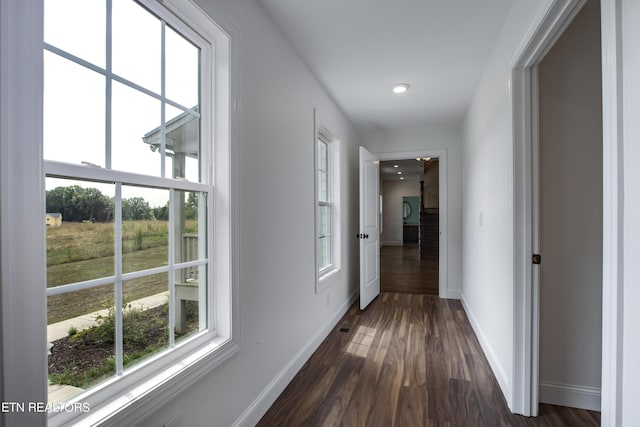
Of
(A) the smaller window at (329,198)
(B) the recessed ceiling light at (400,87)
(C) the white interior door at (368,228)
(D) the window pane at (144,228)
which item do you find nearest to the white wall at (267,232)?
(D) the window pane at (144,228)

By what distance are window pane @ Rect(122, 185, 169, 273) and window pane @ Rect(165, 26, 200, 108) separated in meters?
0.43

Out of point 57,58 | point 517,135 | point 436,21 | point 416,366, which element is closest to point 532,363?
point 416,366

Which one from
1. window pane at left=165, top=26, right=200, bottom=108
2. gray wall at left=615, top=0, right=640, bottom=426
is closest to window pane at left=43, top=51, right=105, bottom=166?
window pane at left=165, top=26, right=200, bottom=108

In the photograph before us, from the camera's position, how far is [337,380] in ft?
7.29

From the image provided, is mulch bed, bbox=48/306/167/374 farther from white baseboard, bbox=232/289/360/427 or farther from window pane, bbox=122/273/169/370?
white baseboard, bbox=232/289/360/427

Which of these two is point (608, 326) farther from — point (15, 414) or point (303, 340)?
point (303, 340)

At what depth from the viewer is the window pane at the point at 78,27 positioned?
900 mm

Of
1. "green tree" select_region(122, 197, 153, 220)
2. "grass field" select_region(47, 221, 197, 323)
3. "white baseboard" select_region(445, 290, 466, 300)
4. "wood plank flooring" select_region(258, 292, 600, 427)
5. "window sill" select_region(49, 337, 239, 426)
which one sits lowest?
"wood plank flooring" select_region(258, 292, 600, 427)

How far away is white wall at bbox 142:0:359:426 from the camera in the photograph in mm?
1552

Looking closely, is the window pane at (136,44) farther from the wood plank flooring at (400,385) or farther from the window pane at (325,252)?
the window pane at (325,252)

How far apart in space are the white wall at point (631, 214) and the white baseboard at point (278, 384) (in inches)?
60.4

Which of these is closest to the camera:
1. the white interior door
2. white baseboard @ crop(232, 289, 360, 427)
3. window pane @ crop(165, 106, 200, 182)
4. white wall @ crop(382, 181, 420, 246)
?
window pane @ crop(165, 106, 200, 182)

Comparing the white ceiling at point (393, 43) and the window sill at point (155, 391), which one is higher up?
the white ceiling at point (393, 43)

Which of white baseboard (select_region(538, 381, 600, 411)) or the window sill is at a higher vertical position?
the window sill
